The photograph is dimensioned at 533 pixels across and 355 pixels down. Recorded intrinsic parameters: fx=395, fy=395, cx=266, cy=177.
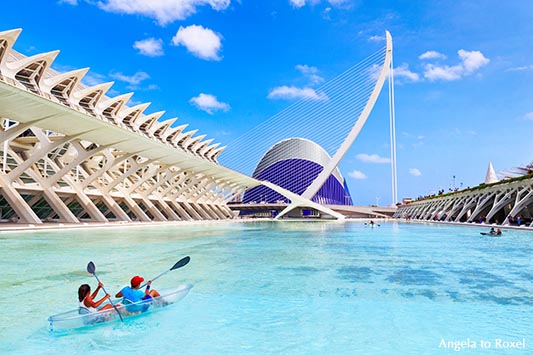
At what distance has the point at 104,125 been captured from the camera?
2277 cm

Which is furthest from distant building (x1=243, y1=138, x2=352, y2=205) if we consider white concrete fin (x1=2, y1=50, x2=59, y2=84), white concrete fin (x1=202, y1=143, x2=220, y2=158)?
white concrete fin (x1=2, y1=50, x2=59, y2=84)

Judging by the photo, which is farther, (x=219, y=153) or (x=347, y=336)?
(x=219, y=153)

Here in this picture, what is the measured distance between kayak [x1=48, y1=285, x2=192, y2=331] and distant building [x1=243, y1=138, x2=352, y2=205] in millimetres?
73540

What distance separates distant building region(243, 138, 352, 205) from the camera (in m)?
81.8

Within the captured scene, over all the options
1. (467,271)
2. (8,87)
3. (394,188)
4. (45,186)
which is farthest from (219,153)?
(467,271)

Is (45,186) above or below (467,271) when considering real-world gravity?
above

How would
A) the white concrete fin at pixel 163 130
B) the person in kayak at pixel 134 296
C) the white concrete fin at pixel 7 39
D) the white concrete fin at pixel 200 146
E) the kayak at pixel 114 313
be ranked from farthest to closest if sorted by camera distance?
the white concrete fin at pixel 200 146 → the white concrete fin at pixel 163 130 → the white concrete fin at pixel 7 39 → the person in kayak at pixel 134 296 → the kayak at pixel 114 313

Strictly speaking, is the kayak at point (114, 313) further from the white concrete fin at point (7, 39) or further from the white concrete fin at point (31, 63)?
the white concrete fin at point (31, 63)

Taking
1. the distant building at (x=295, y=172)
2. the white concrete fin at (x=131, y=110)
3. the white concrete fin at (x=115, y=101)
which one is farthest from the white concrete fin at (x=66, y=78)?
the distant building at (x=295, y=172)

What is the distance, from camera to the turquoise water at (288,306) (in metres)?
4.30

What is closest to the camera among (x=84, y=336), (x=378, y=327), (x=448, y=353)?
→ (x=448, y=353)

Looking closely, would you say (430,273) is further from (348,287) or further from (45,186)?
(45,186)

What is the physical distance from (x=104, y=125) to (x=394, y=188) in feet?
146

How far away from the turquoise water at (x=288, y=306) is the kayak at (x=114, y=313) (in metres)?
0.10
